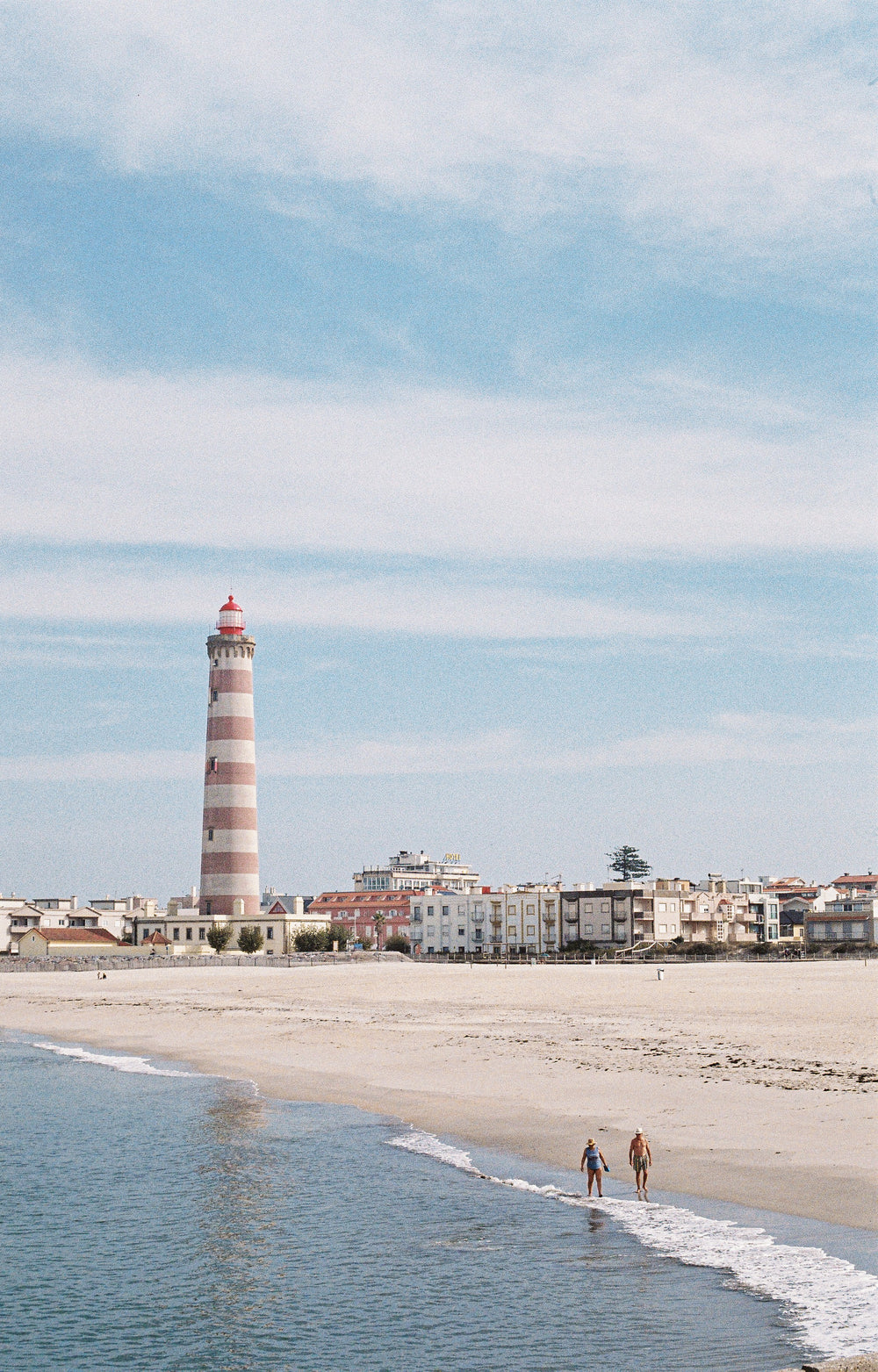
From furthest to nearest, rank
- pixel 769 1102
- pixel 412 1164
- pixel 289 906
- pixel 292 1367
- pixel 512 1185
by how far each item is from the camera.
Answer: pixel 289 906, pixel 769 1102, pixel 412 1164, pixel 512 1185, pixel 292 1367

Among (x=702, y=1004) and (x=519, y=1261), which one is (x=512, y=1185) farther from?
(x=702, y=1004)

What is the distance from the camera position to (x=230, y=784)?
10044cm

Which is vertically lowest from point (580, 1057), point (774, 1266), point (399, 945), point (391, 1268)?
point (399, 945)

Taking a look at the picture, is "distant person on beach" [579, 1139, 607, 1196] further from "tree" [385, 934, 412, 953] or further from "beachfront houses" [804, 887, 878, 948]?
"tree" [385, 934, 412, 953]

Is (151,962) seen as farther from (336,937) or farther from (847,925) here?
(847,925)

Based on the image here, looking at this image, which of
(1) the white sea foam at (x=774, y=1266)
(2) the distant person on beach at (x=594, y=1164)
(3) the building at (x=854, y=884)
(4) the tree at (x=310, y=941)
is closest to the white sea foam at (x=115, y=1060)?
(1) the white sea foam at (x=774, y=1266)

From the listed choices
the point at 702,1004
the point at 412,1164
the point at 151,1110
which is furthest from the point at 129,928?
the point at 412,1164

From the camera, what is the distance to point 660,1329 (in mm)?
15945

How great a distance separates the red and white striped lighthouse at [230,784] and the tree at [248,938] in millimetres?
796

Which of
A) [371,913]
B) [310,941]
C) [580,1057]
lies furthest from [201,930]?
[580,1057]

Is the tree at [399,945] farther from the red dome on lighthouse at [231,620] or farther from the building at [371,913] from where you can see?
the red dome on lighthouse at [231,620]

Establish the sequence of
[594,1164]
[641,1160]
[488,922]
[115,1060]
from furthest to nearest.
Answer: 1. [488,922]
2. [115,1060]
3. [594,1164]
4. [641,1160]

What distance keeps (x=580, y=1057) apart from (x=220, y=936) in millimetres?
71556

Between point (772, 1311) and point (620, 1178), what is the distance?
7.28 meters
